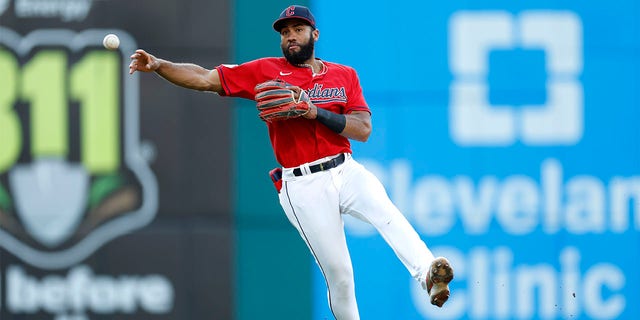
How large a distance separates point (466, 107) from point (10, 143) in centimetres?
289

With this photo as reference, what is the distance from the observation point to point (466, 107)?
786 centimetres

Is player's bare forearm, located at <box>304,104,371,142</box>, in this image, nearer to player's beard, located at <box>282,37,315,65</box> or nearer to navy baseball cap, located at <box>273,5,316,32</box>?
player's beard, located at <box>282,37,315,65</box>

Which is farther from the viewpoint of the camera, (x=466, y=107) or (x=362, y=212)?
(x=466, y=107)

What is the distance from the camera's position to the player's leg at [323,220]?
585 cm

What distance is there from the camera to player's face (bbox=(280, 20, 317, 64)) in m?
5.85

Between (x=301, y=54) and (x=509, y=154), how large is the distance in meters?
2.44

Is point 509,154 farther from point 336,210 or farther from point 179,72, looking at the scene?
point 179,72

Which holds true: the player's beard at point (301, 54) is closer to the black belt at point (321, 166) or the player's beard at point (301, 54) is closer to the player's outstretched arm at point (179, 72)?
the player's outstretched arm at point (179, 72)

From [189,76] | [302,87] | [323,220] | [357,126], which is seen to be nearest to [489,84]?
[357,126]

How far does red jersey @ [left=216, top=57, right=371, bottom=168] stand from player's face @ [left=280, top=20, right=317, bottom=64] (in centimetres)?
8

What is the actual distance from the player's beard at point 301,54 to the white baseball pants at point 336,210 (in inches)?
19.4

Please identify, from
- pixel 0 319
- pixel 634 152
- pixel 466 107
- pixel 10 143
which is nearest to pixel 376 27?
pixel 466 107

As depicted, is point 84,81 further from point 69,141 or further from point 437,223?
point 437,223

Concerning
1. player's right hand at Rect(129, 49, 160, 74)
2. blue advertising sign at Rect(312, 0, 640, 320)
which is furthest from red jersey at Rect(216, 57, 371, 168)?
blue advertising sign at Rect(312, 0, 640, 320)
